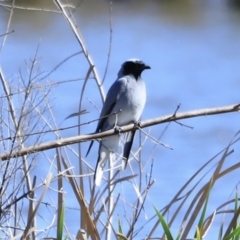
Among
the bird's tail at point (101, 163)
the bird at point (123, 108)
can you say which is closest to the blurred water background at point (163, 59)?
the bird at point (123, 108)

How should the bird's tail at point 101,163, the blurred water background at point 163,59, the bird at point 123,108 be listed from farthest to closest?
1. the blurred water background at point 163,59
2. the bird at point 123,108
3. the bird's tail at point 101,163

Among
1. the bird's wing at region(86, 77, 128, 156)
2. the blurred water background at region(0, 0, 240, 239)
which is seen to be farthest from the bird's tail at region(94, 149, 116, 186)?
the blurred water background at region(0, 0, 240, 239)

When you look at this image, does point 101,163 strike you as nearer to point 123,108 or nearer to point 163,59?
point 123,108

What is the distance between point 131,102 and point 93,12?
1180cm

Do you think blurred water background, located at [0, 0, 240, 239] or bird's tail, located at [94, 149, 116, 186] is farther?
blurred water background, located at [0, 0, 240, 239]

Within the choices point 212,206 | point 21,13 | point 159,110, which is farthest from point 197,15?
point 212,206

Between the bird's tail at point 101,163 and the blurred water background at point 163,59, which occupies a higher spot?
the blurred water background at point 163,59

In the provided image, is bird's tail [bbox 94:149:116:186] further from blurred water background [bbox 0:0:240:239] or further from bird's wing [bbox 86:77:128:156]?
blurred water background [bbox 0:0:240:239]

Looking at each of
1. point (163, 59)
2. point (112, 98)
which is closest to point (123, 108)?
point (112, 98)

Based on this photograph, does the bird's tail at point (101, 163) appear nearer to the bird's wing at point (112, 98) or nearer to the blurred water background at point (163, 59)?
the bird's wing at point (112, 98)

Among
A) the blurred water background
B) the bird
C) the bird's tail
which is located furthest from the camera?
the blurred water background

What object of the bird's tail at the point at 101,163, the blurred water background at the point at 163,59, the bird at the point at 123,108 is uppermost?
the blurred water background at the point at 163,59

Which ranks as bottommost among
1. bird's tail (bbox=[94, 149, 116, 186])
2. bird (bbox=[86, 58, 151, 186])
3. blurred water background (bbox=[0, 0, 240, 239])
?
bird's tail (bbox=[94, 149, 116, 186])

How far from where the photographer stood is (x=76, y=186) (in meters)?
3.36
